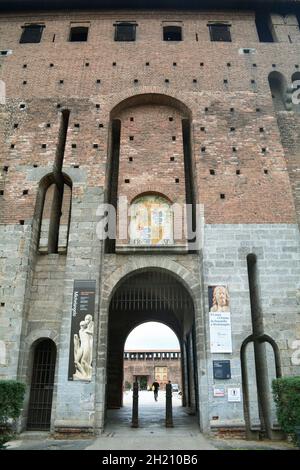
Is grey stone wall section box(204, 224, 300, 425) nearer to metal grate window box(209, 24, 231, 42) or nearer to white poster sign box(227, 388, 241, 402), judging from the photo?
white poster sign box(227, 388, 241, 402)

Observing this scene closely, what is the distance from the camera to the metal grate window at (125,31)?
16095mm

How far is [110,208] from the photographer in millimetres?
12242

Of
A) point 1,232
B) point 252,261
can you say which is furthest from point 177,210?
point 1,232

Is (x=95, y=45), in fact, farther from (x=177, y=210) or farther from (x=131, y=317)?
(x=131, y=317)

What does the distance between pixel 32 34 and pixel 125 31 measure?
13.7ft

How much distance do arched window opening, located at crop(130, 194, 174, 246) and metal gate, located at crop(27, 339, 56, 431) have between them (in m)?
4.23

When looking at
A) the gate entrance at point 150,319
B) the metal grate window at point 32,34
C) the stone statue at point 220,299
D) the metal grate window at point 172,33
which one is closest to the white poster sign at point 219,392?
the stone statue at point 220,299

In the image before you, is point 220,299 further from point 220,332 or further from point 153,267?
point 153,267

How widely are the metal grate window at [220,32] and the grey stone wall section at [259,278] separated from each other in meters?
9.40

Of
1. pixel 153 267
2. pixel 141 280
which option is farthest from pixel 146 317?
pixel 153 267

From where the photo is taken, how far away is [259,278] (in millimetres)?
11023

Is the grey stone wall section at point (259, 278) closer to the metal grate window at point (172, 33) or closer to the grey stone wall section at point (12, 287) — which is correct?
the grey stone wall section at point (12, 287)

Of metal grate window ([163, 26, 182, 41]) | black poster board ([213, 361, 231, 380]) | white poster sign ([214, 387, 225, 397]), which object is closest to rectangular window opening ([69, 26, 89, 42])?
metal grate window ([163, 26, 182, 41])

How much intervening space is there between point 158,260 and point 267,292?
3.38 meters
